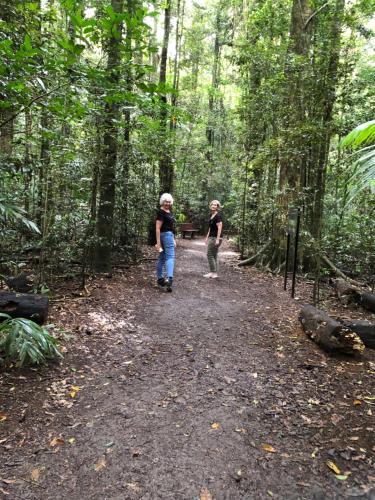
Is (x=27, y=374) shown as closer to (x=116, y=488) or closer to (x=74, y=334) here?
(x=74, y=334)

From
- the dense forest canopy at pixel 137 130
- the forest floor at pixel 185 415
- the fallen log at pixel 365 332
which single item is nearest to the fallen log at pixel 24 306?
the forest floor at pixel 185 415

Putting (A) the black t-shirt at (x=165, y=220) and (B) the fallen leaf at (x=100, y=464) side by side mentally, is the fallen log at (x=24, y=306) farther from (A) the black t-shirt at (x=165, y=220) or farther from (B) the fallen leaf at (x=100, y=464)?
(A) the black t-shirt at (x=165, y=220)

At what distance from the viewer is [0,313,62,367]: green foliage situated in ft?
11.5

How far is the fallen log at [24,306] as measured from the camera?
4255mm

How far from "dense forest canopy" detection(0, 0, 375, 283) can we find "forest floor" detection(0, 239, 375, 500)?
1709mm

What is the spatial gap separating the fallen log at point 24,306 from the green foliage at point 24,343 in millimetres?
536

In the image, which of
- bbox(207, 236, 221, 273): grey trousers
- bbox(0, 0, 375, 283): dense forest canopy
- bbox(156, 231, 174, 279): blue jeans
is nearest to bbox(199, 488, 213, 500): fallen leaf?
bbox(0, 0, 375, 283): dense forest canopy

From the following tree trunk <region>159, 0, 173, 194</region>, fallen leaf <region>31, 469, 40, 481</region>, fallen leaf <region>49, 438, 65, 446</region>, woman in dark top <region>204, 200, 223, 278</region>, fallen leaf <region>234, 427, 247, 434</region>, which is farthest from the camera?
tree trunk <region>159, 0, 173, 194</region>

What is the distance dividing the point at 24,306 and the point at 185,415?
2.47 meters

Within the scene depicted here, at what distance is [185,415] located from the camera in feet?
10.2

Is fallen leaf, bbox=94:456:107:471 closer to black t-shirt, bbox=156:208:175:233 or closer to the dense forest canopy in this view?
the dense forest canopy

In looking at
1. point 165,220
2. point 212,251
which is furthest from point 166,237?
point 212,251

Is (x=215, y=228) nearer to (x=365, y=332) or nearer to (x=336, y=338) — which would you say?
(x=365, y=332)

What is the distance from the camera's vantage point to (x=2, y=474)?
2.37 m
